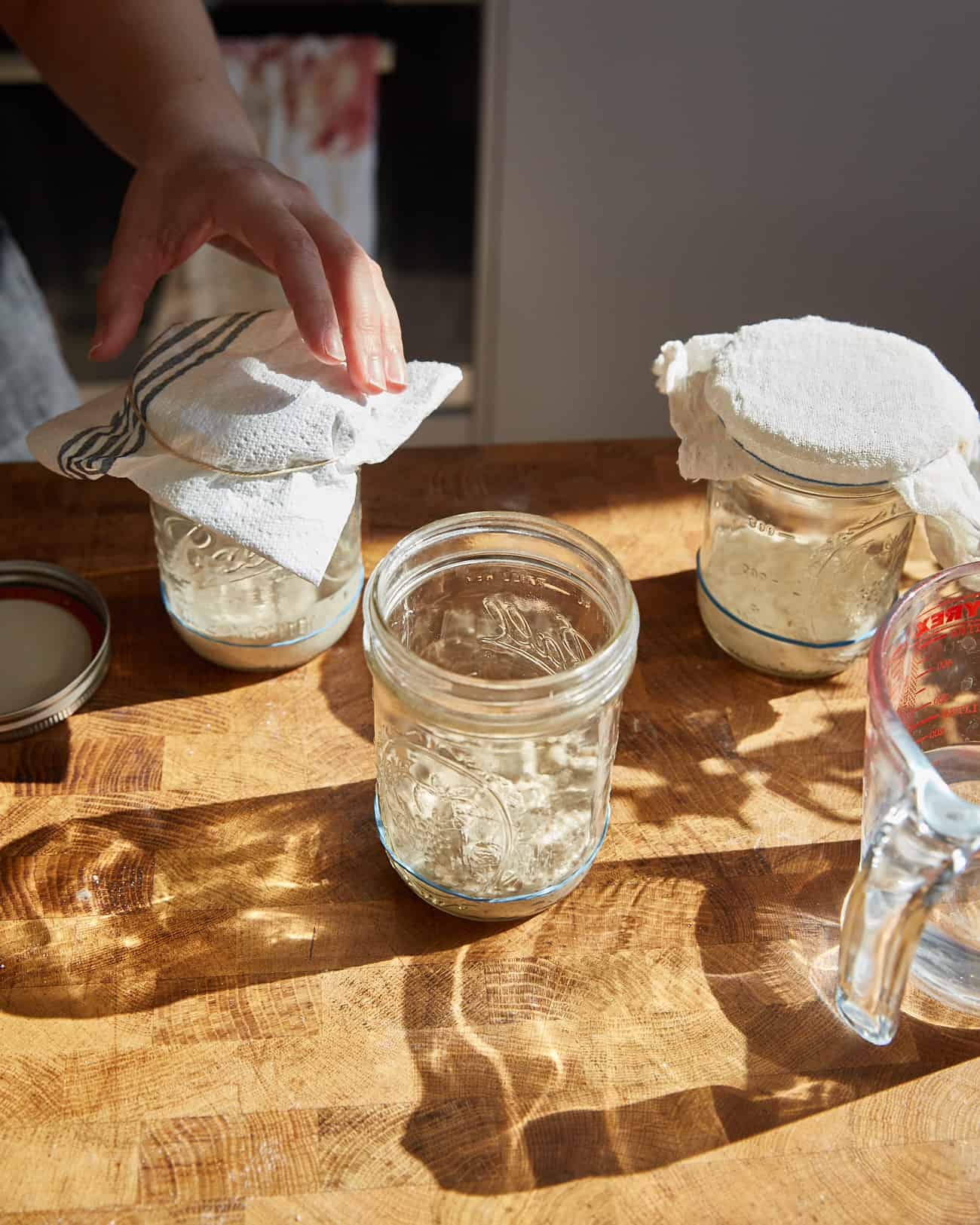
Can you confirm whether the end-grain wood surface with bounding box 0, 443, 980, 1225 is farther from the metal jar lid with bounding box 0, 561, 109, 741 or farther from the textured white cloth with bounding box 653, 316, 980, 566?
the textured white cloth with bounding box 653, 316, 980, 566

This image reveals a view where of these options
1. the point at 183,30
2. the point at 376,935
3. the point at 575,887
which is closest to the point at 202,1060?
the point at 376,935

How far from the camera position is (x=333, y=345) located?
73 centimetres

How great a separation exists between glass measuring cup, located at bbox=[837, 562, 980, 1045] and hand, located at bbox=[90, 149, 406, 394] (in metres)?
0.35

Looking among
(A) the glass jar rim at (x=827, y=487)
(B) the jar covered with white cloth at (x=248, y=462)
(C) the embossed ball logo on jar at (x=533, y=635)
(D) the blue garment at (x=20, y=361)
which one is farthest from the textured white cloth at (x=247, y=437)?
(D) the blue garment at (x=20, y=361)

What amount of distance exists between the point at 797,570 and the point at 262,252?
42 cm

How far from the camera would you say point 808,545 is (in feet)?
2.52

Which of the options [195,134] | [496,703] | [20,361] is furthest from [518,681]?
[20,361]

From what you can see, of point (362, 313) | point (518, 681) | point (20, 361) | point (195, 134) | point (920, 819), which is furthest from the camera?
point (20, 361)

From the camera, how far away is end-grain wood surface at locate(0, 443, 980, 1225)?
1.90ft

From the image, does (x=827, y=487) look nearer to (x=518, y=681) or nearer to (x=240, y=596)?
(x=518, y=681)

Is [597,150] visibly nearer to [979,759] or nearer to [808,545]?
[808,545]

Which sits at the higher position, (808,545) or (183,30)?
(183,30)

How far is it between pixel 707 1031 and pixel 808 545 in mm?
310

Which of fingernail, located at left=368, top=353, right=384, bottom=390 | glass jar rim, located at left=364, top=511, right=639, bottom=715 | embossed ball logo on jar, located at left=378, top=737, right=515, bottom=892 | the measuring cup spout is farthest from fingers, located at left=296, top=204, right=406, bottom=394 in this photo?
the measuring cup spout
